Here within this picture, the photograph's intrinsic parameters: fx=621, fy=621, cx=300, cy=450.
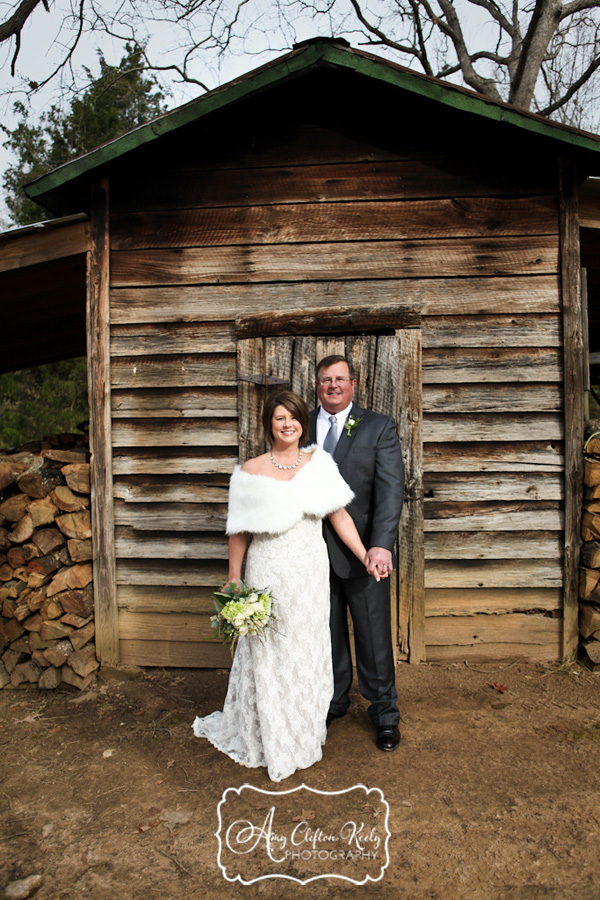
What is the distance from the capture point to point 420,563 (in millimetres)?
4469

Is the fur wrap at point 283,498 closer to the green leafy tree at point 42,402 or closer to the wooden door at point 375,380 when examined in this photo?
the wooden door at point 375,380

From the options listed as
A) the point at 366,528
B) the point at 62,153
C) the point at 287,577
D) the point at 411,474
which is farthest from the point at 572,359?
the point at 62,153

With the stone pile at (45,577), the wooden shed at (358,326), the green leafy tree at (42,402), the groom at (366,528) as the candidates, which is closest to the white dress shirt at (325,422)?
the groom at (366,528)

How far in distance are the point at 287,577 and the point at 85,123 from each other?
12417mm

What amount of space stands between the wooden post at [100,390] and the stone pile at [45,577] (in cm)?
10

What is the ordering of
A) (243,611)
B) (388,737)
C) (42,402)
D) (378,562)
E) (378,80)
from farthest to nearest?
1. (42,402)
2. (378,80)
3. (388,737)
4. (378,562)
5. (243,611)

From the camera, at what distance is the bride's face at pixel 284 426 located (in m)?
3.21

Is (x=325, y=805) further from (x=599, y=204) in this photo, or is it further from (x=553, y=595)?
(x=599, y=204)

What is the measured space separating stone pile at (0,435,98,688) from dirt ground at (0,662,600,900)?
22 cm

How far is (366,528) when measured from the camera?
3.66 metres

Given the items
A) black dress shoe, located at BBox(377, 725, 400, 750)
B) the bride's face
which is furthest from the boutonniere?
black dress shoe, located at BBox(377, 725, 400, 750)

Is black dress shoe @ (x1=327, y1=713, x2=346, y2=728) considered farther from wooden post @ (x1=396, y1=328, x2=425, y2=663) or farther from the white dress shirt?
the white dress shirt

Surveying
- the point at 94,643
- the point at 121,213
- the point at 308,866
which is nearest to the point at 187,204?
the point at 121,213

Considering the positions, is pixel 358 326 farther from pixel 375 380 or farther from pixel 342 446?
pixel 342 446
